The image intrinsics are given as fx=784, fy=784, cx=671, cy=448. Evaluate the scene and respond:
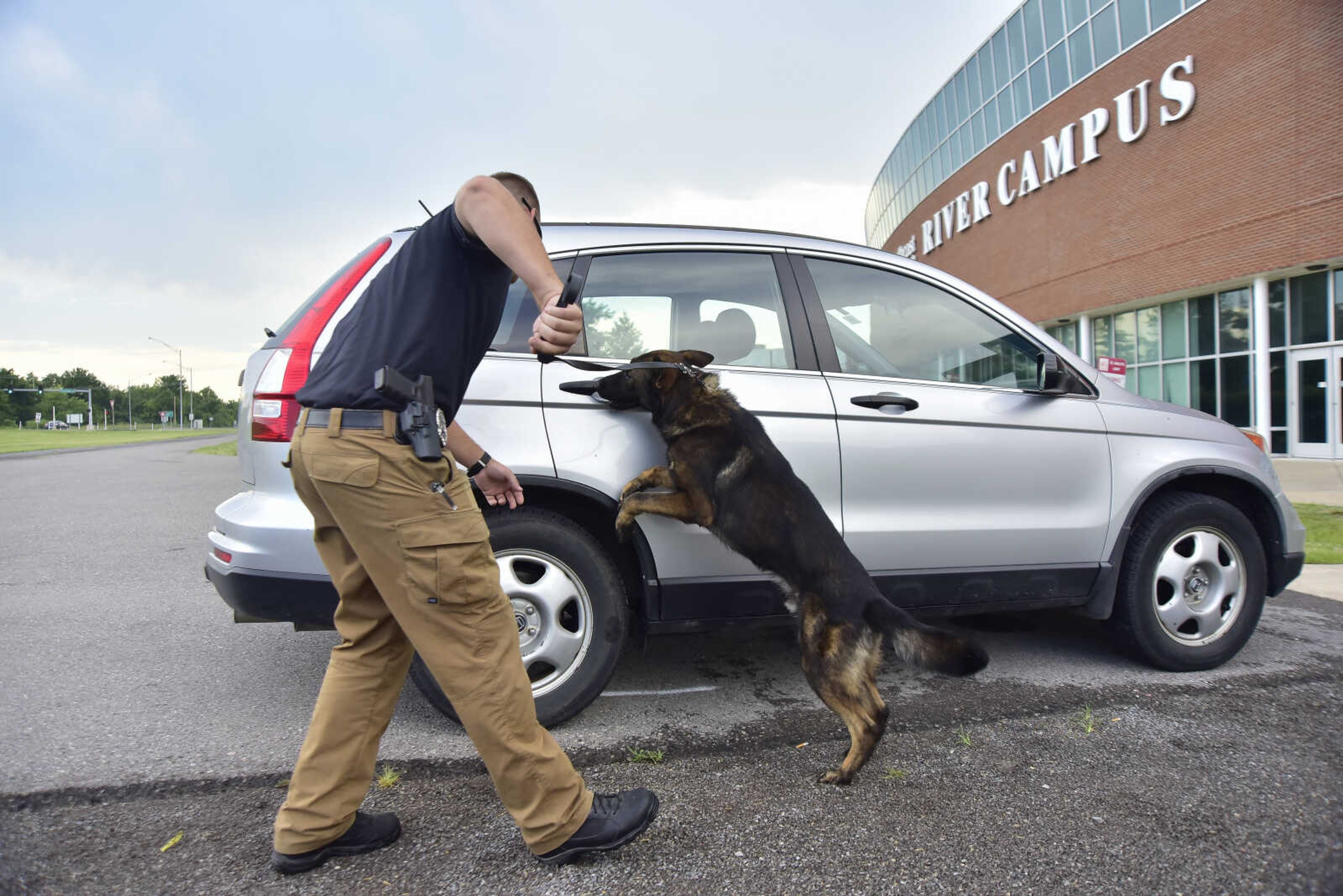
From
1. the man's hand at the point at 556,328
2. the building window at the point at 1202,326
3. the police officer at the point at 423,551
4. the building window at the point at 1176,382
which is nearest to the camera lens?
the man's hand at the point at 556,328

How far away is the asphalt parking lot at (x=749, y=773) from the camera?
6.36 ft

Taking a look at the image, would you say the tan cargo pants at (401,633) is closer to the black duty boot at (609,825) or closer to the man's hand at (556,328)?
the black duty boot at (609,825)

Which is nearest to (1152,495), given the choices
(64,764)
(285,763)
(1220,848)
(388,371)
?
(1220,848)

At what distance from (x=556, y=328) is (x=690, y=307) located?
60.1 inches

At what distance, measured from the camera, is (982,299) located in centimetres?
347

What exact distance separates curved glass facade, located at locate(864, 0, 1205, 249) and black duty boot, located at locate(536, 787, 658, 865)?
932 inches

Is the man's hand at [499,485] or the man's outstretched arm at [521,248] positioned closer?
the man's outstretched arm at [521,248]

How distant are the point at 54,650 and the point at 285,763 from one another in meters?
2.21

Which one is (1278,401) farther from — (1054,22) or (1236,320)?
(1054,22)

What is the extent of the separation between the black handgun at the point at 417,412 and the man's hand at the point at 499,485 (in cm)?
57

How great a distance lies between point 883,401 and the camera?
119 inches

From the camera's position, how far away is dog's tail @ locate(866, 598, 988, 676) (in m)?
2.40

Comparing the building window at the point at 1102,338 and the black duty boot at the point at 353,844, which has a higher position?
the building window at the point at 1102,338

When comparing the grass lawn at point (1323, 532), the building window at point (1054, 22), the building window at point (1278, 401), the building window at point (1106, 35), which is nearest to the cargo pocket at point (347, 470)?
the grass lawn at point (1323, 532)
